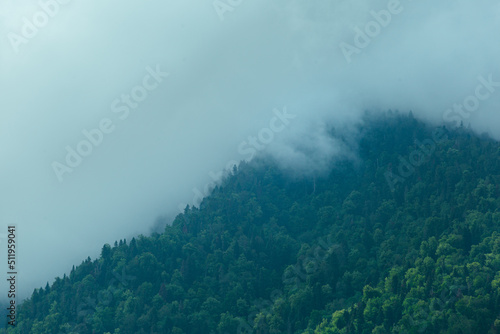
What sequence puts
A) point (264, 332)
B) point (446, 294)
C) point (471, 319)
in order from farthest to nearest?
point (264, 332), point (446, 294), point (471, 319)

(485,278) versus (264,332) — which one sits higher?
(264,332)

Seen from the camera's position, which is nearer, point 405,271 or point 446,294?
point 446,294

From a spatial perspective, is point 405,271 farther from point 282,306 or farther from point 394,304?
point 282,306

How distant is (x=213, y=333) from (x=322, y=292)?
2726cm

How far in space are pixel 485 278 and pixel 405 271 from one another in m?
20.1

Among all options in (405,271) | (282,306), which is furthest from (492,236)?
(282,306)

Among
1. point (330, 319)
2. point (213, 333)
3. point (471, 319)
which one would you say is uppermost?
point (213, 333)

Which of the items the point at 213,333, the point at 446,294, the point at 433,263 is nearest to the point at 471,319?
the point at 446,294

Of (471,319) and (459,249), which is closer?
(471,319)

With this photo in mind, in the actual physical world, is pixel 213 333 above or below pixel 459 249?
above

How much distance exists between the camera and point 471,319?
166125mm

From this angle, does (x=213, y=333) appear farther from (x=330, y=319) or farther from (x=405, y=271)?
(x=405, y=271)

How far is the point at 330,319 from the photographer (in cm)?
18975

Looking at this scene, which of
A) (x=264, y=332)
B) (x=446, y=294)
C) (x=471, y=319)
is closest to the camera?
(x=471, y=319)
